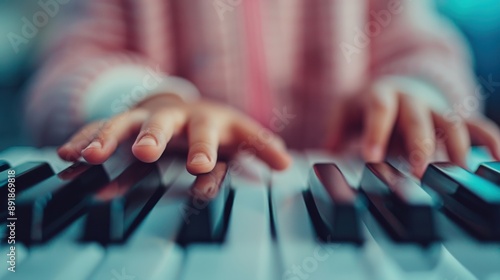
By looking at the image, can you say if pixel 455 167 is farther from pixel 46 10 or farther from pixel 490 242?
pixel 46 10

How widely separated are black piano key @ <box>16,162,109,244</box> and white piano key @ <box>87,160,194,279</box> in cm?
4

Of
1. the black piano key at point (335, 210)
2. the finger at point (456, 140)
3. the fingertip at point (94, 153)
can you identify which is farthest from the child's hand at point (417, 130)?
the fingertip at point (94, 153)

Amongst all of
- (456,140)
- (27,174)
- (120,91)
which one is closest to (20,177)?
(27,174)

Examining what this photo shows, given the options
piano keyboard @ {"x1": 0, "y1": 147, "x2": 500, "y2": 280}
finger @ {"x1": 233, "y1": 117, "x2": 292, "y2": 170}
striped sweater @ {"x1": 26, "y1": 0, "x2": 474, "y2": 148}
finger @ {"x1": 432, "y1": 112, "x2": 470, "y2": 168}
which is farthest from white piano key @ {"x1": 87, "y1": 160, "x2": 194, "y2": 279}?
striped sweater @ {"x1": 26, "y1": 0, "x2": 474, "y2": 148}

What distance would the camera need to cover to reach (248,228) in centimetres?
23

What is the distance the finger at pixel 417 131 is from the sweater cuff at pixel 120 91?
0.70ft

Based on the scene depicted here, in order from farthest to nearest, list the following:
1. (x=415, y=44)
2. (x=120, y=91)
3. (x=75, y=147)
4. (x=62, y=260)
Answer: (x=415, y=44)
(x=120, y=91)
(x=75, y=147)
(x=62, y=260)

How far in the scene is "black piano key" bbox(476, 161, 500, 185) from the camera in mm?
A: 256

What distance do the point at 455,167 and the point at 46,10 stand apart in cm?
49

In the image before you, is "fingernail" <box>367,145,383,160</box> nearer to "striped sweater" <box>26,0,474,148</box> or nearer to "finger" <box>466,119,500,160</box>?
"finger" <box>466,119,500,160</box>

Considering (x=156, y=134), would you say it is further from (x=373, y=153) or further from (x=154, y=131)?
(x=373, y=153)

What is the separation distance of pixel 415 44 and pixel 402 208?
0.59m

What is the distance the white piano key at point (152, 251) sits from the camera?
0.19 m

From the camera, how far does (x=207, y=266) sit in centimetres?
20
